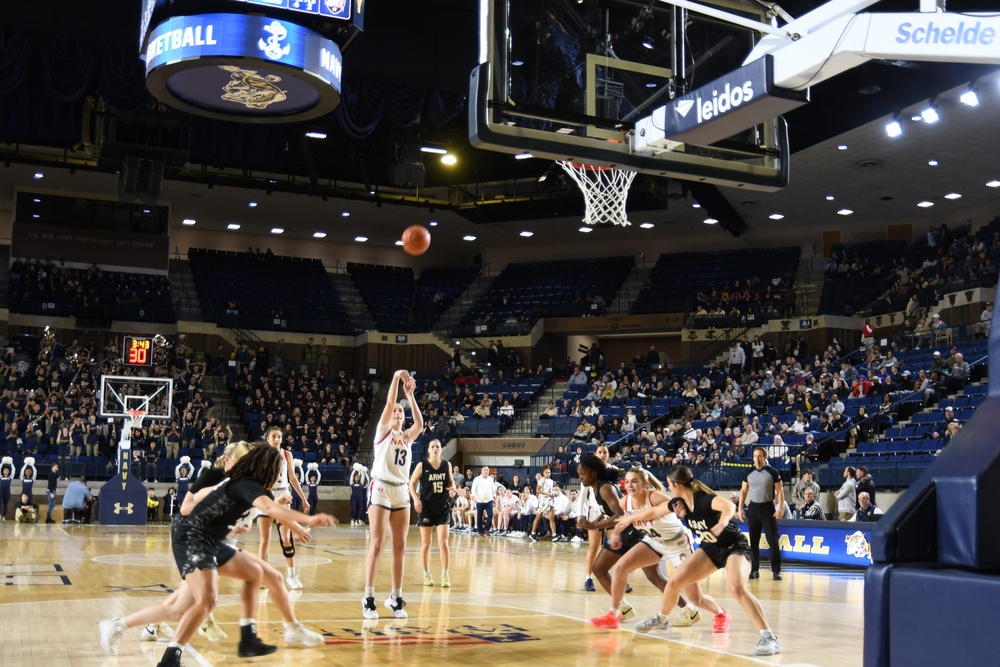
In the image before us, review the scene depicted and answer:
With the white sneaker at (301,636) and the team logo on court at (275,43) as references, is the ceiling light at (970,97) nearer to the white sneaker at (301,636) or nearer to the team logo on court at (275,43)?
the team logo on court at (275,43)

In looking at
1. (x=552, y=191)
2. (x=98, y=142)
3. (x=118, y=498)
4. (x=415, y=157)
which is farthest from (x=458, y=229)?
(x=118, y=498)

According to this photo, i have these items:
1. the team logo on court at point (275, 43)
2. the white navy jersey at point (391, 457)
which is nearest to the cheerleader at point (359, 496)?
the team logo on court at point (275, 43)

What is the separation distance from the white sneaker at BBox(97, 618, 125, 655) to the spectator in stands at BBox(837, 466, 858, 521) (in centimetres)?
1364

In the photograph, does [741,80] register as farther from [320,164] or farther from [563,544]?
[320,164]

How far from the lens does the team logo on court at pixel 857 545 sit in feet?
51.3

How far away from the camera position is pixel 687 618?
352 inches

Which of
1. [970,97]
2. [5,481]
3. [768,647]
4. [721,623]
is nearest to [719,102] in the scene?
[768,647]

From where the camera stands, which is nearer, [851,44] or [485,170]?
[851,44]

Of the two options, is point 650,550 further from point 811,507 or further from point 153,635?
point 811,507

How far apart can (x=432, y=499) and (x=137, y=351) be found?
17.9 meters

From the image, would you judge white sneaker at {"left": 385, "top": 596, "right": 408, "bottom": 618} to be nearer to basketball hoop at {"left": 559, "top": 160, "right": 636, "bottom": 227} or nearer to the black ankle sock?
the black ankle sock

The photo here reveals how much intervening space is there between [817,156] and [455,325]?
59.9 feet

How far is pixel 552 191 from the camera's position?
35031 mm

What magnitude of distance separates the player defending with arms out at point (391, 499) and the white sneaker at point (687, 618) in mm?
2390
